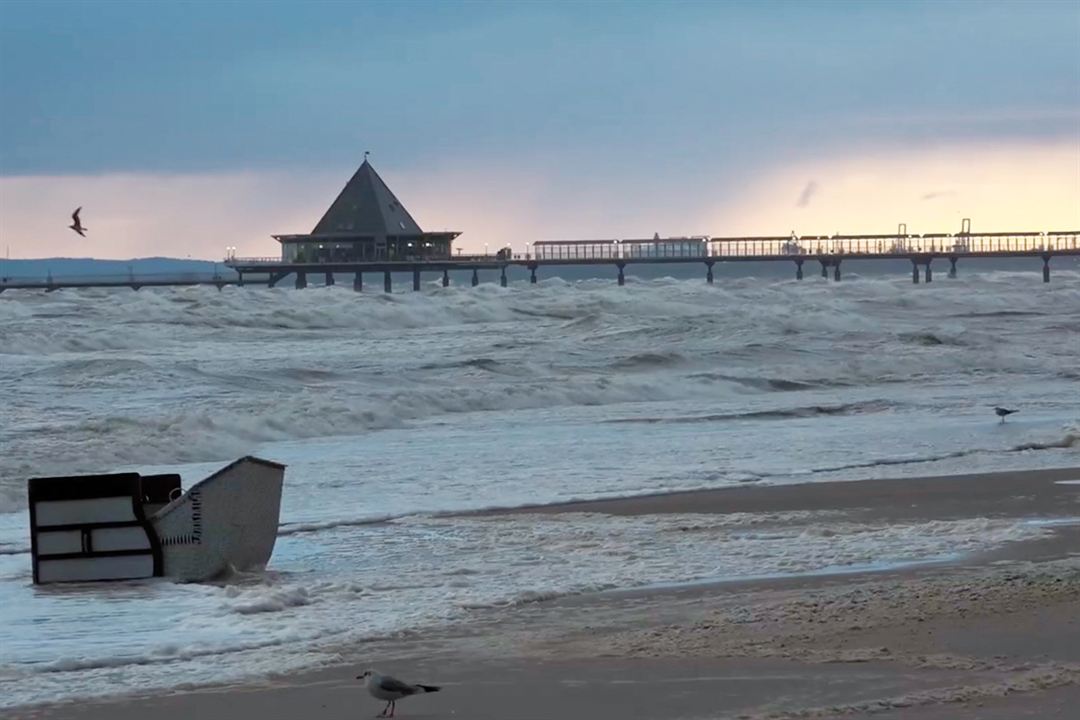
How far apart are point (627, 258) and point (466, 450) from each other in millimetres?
63712

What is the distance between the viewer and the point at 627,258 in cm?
7931

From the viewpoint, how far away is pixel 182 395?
74.2ft

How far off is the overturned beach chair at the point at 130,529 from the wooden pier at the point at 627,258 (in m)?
65.8

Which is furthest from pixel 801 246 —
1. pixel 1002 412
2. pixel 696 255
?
pixel 1002 412

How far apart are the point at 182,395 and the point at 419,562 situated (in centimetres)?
1380

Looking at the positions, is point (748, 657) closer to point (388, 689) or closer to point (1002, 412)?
point (388, 689)

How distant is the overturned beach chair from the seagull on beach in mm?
3186

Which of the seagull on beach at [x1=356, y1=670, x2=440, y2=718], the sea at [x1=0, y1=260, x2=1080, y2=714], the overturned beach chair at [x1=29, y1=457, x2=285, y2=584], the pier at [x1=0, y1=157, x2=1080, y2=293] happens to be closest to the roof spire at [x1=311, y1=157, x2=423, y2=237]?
the pier at [x1=0, y1=157, x2=1080, y2=293]

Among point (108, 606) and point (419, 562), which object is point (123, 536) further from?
point (419, 562)

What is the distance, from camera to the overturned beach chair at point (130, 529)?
29.1 ft

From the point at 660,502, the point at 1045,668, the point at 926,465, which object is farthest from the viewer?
the point at 926,465

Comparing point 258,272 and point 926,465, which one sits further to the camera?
point 258,272

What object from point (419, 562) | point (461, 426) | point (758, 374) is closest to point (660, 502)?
point (419, 562)

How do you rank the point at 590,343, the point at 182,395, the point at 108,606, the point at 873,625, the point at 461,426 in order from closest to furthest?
the point at 873,625 < the point at 108,606 < the point at 461,426 < the point at 182,395 < the point at 590,343
